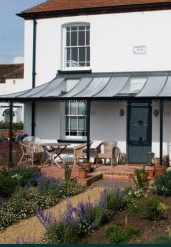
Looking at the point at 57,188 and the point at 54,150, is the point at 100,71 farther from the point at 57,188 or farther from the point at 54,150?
the point at 57,188

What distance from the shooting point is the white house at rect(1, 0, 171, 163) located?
54.4 ft

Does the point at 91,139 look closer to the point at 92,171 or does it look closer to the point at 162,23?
the point at 92,171

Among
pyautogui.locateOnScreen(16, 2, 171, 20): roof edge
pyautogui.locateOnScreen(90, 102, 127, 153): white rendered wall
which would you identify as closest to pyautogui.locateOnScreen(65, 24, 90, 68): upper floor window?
pyautogui.locateOnScreen(16, 2, 171, 20): roof edge

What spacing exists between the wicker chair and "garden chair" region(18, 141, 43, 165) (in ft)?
7.14

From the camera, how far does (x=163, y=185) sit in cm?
1062

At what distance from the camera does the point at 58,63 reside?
18188 millimetres

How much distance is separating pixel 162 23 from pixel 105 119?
406cm

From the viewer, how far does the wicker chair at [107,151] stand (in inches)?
632

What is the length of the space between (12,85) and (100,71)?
22.4 m

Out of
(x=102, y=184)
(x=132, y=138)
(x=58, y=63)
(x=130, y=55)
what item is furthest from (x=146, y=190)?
(x=58, y=63)

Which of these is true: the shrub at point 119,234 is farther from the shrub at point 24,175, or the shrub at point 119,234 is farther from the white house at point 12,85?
the white house at point 12,85

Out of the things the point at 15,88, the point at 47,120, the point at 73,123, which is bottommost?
the point at 73,123

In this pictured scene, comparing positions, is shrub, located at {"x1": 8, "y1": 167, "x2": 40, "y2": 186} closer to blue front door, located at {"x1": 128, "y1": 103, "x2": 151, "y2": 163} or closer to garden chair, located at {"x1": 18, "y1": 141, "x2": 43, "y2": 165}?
garden chair, located at {"x1": 18, "y1": 141, "x2": 43, "y2": 165}

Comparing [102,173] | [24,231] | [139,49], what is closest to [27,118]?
[139,49]
